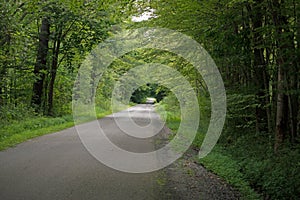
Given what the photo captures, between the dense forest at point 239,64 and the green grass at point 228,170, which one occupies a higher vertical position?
the dense forest at point 239,64

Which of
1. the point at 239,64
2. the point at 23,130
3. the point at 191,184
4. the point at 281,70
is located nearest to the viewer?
the point at 191,184

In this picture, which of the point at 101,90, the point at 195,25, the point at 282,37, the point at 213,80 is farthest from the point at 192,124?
the point at 101,90

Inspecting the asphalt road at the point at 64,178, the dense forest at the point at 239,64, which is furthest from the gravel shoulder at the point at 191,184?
the dense forest at the point at 239,64

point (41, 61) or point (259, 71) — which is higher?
point (41, 61)

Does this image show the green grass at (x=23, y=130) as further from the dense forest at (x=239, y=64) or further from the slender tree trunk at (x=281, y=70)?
the slender tree trunk at (x=281, y=70)

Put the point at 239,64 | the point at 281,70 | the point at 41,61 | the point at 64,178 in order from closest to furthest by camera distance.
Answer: the point at 64,178
the point at 281,70
the point at 239,64
the point at 41,61

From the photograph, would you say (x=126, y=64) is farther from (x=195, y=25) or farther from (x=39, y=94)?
(x=195, y=25)

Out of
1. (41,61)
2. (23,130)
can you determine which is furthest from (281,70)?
(41,61)

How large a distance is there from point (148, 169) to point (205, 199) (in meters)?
2.53

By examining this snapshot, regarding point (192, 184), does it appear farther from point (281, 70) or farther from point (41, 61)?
point (41, 61)

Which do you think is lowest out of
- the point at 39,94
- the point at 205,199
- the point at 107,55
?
the point at 205,199

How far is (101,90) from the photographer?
39.7 meters

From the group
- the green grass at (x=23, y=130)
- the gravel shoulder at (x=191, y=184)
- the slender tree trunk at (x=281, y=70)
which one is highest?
the slender tree trunk at (x=281, y=70)

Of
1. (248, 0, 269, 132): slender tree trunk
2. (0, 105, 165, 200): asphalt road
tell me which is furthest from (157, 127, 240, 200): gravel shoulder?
(248, 0, 269, 132): slender tree trunk
